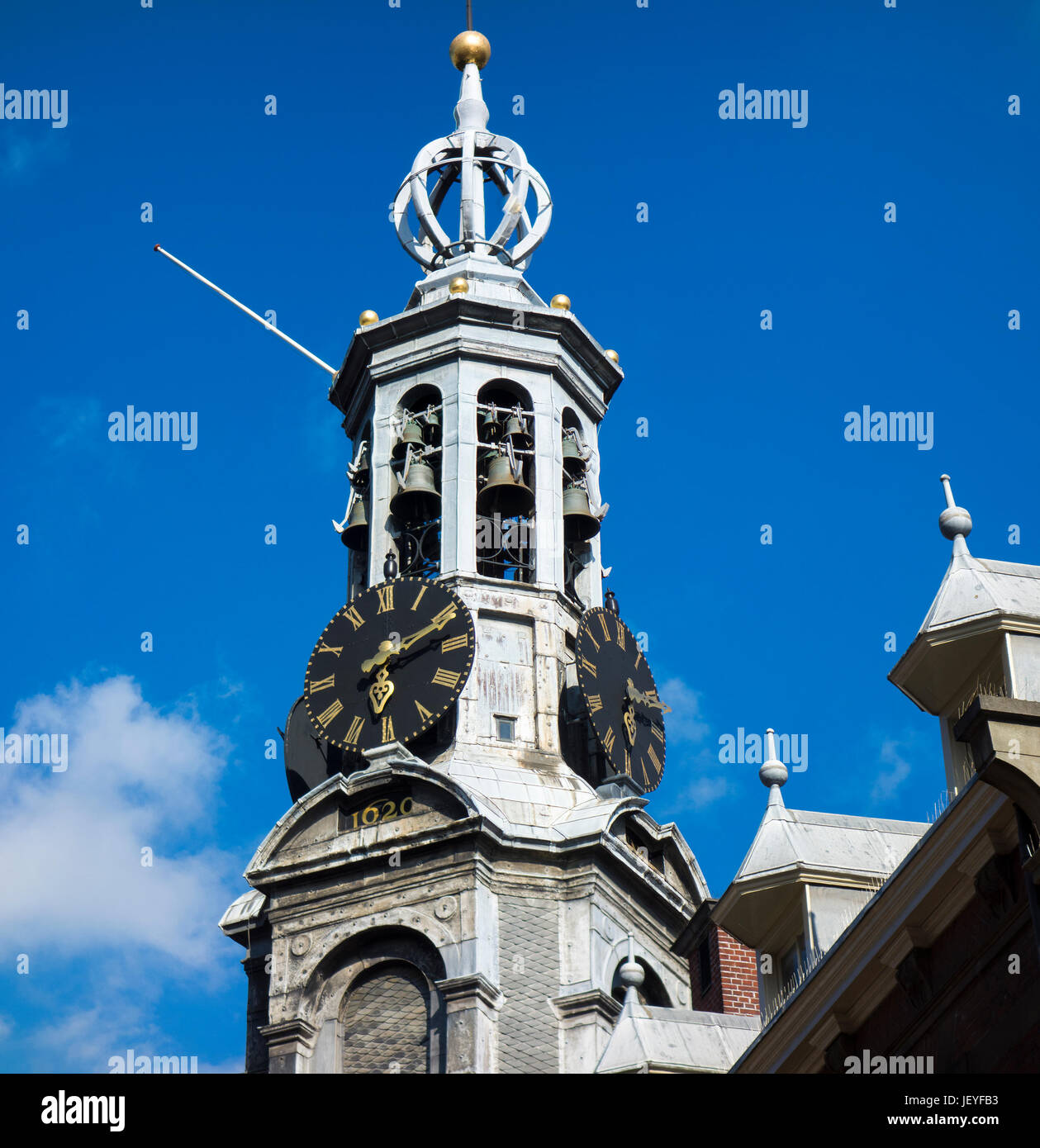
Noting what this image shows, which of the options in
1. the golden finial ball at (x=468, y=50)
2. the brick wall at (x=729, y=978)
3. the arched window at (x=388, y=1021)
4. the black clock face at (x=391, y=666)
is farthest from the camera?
the golden finial ball at (x=468, y=50)

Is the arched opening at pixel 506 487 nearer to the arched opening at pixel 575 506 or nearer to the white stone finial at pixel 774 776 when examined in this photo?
the arched opening at pixel 575 506

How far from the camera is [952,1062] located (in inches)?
1201

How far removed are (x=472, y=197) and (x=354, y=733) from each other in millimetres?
18942

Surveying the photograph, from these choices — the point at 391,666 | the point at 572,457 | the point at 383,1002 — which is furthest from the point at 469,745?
the point at 572,457

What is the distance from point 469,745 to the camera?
61.6m

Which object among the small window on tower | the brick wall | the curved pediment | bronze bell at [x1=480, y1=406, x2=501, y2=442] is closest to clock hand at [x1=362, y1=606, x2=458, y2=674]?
the curved pediment

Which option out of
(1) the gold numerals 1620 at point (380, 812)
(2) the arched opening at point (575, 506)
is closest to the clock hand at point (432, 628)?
(1) the gold numerals 1620 at point (380, 812)

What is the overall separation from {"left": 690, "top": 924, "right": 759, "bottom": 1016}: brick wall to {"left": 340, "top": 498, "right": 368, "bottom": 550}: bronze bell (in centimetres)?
1658

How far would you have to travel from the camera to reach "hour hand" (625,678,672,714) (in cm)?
6334

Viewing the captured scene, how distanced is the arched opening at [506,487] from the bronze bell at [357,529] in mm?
3312

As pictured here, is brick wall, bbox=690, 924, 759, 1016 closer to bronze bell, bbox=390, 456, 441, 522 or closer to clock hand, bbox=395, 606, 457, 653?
clock hand, bbox=395, 606, 457, 653

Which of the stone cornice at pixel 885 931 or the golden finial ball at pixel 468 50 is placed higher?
the golden finial ball at pixel 468 50

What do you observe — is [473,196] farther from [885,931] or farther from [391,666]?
[885,931]

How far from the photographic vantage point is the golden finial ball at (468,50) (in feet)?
252
